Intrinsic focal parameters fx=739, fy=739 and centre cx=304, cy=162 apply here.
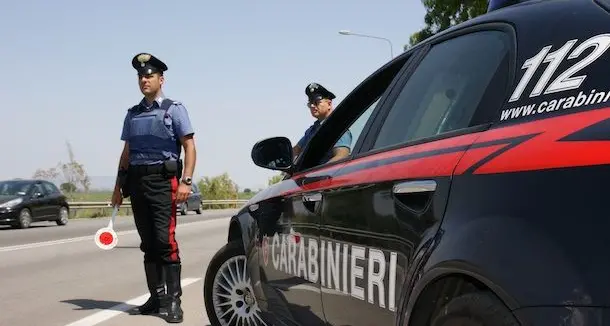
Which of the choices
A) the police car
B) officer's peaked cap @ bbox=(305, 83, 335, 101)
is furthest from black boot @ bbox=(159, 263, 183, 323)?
the police car

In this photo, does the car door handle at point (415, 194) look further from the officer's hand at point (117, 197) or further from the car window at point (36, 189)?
the car window at point (36, 189)

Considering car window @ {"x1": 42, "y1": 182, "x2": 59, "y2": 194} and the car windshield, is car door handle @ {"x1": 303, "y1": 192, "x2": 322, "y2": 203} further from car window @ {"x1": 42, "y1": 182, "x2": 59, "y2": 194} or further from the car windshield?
car window @ {"x1": 42, "y1": 182, "x2": 59, "y2": 194}

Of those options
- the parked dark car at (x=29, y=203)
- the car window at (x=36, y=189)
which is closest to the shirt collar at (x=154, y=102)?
the parked dark car at (x=29, y=203)

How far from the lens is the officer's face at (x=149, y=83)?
585cm

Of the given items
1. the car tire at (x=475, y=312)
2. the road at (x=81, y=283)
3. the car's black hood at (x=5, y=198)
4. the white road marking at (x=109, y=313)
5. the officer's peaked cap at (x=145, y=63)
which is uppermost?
the officer's peaked cap at (x=145, y=63)

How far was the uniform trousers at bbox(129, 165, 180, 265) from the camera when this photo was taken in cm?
573

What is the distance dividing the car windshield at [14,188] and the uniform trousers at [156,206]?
54.6 ft

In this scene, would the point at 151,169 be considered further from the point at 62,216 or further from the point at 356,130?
the point at 62,216

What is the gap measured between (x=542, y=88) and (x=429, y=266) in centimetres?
56

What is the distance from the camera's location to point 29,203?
2120cm

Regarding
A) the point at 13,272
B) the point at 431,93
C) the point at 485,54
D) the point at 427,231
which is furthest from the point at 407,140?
the point at 13,272

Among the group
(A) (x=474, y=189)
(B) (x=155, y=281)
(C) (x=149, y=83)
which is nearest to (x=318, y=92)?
(C) (x=149, y=83)

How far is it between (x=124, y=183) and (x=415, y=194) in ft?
13.8

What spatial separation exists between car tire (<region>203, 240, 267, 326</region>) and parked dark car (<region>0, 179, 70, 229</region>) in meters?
17.1
